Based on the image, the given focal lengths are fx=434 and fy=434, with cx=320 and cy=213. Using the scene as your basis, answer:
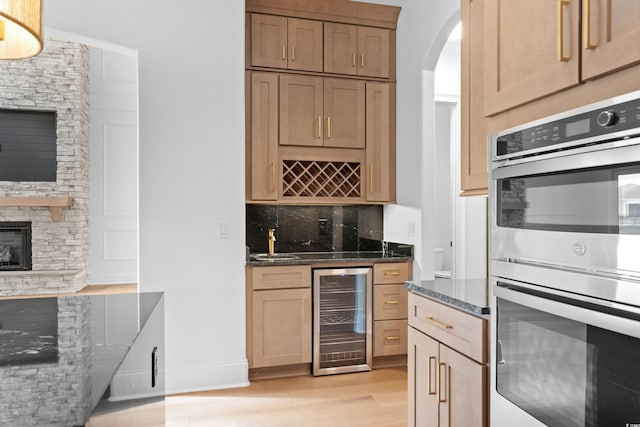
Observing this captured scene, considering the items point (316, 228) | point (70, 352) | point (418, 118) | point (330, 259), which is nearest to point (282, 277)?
point (330, 259)

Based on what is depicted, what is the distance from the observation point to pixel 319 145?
366 centimetres

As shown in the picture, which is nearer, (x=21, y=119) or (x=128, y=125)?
(x=21, y=119)

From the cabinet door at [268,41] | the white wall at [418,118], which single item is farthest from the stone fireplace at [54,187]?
the white wall at [418,118]

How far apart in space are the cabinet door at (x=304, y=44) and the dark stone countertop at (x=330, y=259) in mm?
A: 1571

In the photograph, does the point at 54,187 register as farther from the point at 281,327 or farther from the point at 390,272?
the point at 390,272

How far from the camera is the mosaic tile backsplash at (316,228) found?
3906 millimetres

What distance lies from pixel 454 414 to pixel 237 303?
6.32 feet

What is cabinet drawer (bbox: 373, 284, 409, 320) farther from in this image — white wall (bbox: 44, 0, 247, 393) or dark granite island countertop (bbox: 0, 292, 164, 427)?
dark granite island countertop (bbox: 0, 292, 164, 427)

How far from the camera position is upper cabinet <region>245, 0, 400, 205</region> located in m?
3.49

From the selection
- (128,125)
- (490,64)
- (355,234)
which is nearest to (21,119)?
(128,125)

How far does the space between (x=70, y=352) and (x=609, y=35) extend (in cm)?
148

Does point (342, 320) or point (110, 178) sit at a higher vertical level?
point (110, 178)

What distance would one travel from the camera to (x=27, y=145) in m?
5.91

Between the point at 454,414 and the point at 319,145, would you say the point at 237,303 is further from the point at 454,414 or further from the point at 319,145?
the point at 454,414
